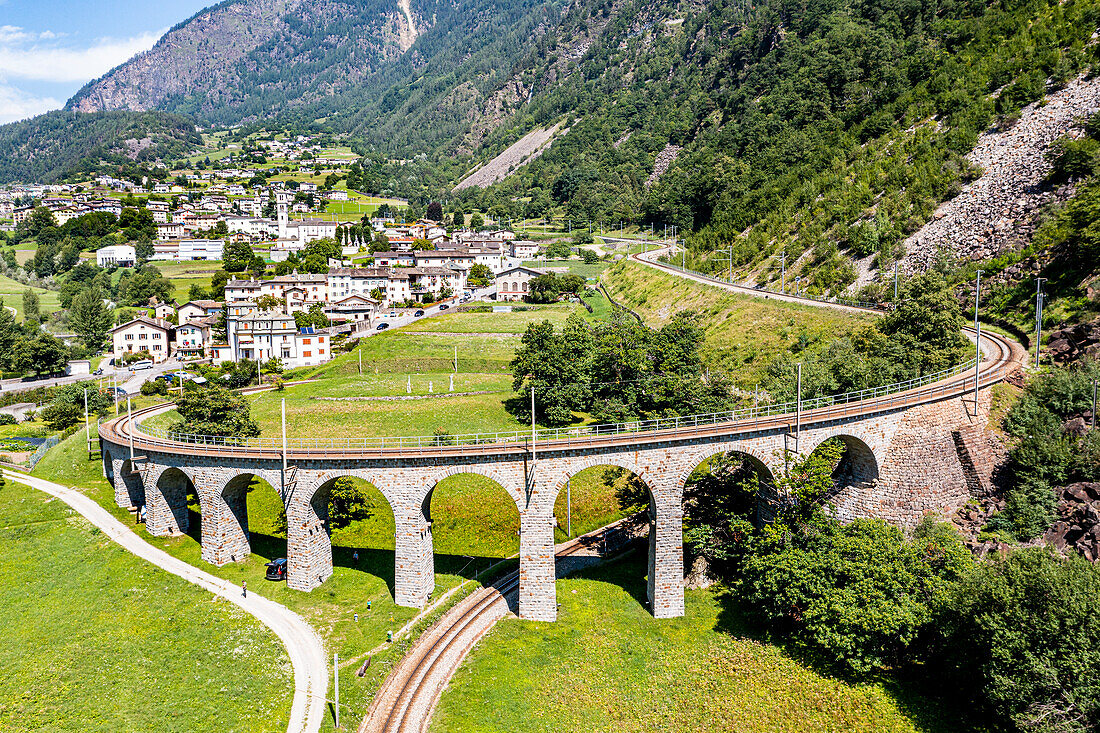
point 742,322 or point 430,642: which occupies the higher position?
point 742,322

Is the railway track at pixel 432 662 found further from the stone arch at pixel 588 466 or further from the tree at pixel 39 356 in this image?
the tree at pixel 39 356

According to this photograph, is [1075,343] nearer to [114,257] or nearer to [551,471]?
[551,471]

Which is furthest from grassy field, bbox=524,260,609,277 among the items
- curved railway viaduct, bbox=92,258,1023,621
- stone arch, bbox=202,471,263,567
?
stone arch, bbox=202,471,263,567

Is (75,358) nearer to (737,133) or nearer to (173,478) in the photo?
(173,478)

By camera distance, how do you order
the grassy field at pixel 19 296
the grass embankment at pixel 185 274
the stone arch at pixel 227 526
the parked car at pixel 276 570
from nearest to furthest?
the parked car at pixel 276 570 → the stone arch at pixel 227 526 → the grassy field at pixel 19 296 → the grass embankment at pixel 185 274

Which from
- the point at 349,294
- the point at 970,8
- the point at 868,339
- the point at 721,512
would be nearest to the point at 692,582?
the point at 721,512

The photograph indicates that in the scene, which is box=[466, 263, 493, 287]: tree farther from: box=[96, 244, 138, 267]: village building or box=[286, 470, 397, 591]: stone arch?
box=[286, 470, 397, 591]: stone arch

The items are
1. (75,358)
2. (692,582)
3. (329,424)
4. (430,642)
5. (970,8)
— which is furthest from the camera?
(970,8)

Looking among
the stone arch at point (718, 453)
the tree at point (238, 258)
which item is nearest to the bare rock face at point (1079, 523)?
the stone arch at point (718, 453)
